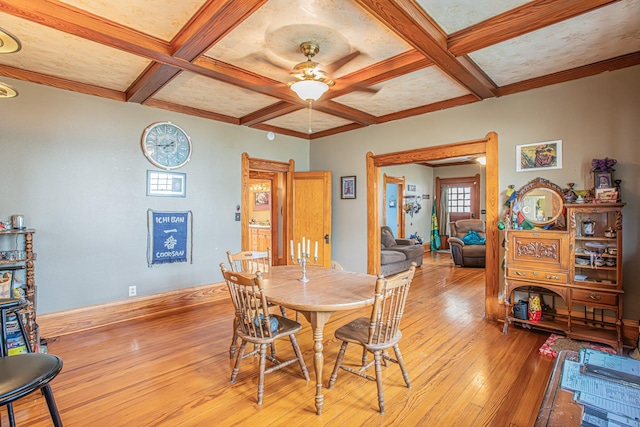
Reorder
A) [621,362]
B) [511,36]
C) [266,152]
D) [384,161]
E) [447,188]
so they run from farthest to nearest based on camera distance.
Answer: [447,188]
[266,152]
[384,161]
[511,36]
[621,362]

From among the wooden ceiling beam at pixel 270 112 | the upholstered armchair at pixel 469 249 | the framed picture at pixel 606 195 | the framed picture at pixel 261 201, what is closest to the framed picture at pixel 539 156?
the framed picture at pixel 606 195

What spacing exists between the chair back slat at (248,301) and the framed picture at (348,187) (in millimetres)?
3111

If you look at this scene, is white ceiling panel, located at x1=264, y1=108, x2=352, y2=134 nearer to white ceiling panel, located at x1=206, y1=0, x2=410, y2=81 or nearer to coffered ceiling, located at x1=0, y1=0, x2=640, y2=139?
coffered ceiling, located at x1=0, y1=0, x2=640, y2=139

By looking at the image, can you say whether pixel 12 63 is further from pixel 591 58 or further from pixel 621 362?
pixel 591 58

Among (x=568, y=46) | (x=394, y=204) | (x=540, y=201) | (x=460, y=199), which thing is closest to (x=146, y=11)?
(x=568, y=46)

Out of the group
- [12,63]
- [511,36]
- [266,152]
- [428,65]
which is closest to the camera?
[511,36]

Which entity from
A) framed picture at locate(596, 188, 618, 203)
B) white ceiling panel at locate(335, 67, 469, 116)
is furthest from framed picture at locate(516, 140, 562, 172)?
white ceiling panel at locate(335, 67, 469, 116)

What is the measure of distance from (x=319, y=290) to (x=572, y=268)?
241 cm

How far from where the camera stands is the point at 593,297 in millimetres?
2881

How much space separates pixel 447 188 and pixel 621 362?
9.43 metres

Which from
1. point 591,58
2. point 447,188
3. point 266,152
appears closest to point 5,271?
point 266,152

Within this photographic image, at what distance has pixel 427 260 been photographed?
826 cm

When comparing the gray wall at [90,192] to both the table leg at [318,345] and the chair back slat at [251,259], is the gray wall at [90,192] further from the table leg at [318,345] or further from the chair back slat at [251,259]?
the table leg at [318,345]

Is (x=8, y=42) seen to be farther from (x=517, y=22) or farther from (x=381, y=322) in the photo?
(x=517, y=22)
